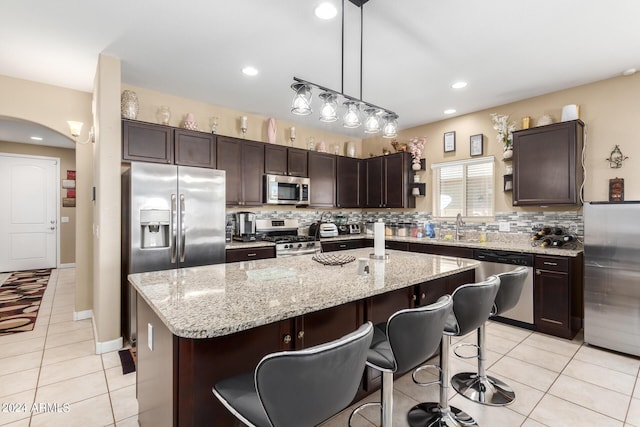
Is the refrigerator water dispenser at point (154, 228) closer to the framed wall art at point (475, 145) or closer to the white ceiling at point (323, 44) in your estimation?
the white ceiling at point (323, 44)

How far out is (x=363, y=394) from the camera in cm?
213

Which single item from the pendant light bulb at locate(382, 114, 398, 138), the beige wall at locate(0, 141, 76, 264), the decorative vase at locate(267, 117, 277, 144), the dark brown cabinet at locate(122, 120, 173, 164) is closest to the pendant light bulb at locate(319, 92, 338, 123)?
the pendant light bulb at locate(382, 114, 398, 138)

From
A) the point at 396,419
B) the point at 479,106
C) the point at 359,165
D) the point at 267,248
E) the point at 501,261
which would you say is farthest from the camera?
the point at 359,165

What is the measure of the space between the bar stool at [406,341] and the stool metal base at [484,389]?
1.12 metres

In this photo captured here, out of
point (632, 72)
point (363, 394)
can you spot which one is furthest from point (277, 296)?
point (632, 72)

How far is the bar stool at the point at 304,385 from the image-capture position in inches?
35.2

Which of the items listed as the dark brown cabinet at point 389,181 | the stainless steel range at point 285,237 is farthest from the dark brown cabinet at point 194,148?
the dark brown cabinet at point 389,181

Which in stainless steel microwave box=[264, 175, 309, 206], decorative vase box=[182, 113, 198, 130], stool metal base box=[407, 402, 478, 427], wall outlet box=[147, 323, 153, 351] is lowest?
stool metal base box=[407, 402, 478, 427]

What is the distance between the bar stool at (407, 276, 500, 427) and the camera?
1.76 meters

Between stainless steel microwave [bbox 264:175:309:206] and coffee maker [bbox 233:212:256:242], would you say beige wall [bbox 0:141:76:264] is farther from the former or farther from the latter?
stainless steel microwave [bbox 264:175:309:206]

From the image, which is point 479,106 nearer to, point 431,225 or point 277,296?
point 431,225

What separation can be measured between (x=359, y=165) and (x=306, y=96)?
366 centimetres

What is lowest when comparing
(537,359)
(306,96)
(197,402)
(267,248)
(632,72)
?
(537,359)

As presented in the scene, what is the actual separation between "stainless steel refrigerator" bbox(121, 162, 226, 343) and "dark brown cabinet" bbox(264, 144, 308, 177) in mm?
1111
